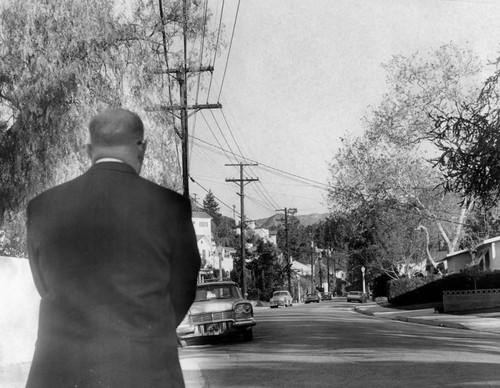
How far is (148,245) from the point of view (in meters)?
2.73

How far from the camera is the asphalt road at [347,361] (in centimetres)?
1048

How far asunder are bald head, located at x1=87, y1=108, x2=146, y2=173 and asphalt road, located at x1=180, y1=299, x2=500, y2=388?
7.66 m

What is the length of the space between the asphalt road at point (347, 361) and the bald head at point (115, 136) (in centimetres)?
766

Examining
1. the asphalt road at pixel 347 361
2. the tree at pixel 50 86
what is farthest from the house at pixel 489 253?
the tree at pixel 50 86

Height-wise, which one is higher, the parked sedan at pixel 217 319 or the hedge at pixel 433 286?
the hedge at pixel 433 286

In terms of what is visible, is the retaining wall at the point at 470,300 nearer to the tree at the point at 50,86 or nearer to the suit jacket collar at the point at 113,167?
the tree at the point at 50,86

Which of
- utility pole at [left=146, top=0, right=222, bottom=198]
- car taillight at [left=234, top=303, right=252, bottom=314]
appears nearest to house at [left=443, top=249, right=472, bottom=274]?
utility pole at [left=146, top=0, right=222, bottom=198]

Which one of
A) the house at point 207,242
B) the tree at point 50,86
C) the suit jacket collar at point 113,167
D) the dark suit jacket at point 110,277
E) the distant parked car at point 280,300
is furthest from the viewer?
the house at point 207,242

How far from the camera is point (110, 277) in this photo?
8.69 ft

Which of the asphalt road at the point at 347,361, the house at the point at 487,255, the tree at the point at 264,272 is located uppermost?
the tree at the point at 264,272

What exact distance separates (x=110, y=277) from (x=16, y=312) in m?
11.1

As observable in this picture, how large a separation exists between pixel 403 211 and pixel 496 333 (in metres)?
21.7

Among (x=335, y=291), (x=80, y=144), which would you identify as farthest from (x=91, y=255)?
(x=335, y=291)

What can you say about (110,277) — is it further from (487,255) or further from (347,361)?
(487,255)
